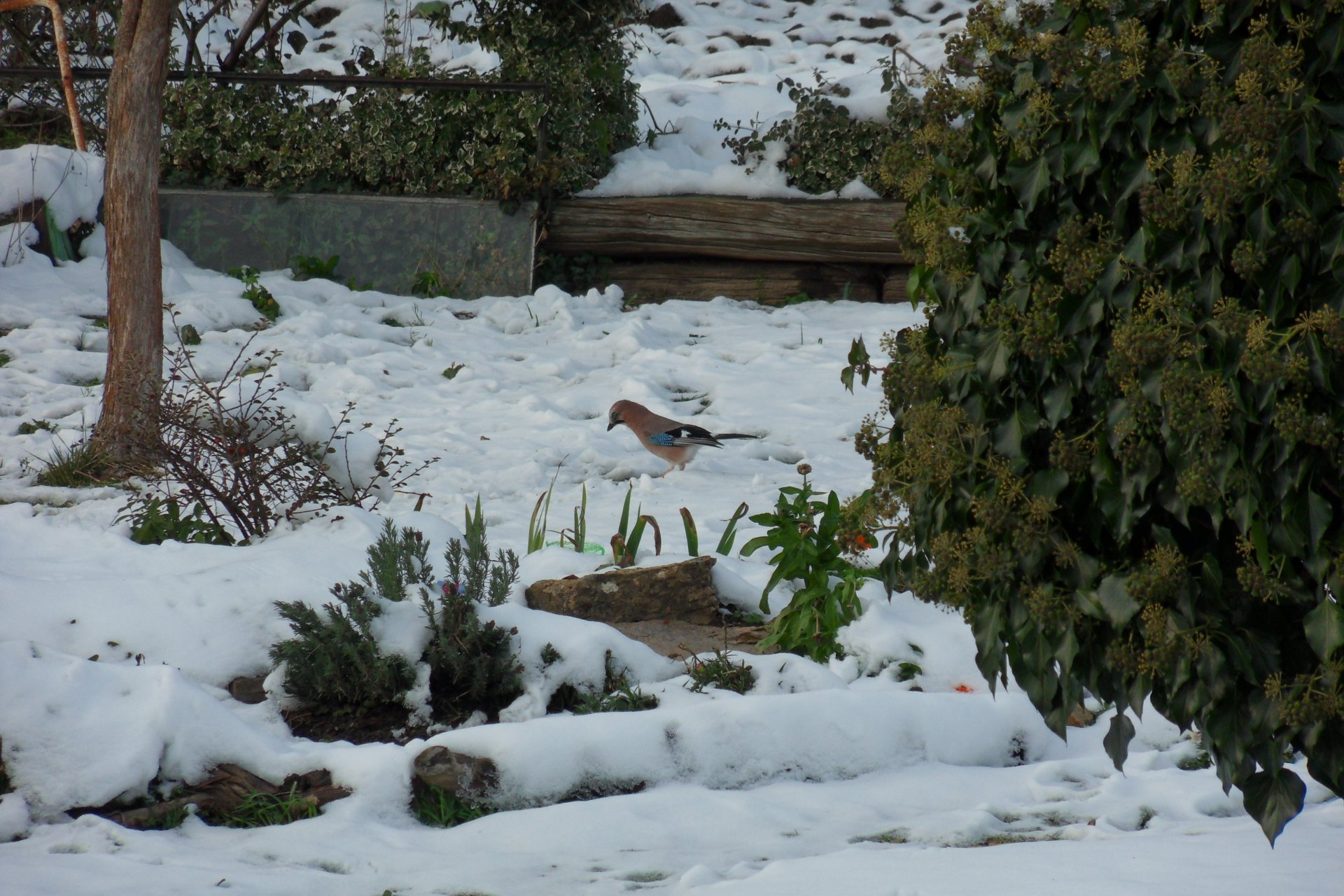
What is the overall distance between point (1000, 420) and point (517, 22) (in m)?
7.80

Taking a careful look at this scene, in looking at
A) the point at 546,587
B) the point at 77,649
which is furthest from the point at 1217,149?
the point at 77,649

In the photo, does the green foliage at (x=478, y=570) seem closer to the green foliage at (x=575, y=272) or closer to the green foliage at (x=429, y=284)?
the green foliage at (x=429, y=284)

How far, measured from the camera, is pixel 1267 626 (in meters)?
1.82

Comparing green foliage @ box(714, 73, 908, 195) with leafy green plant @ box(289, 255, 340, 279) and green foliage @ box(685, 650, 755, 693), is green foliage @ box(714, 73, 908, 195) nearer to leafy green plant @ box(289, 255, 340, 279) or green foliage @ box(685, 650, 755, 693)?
leafy green plant @ box(289, 255, 340, 279)

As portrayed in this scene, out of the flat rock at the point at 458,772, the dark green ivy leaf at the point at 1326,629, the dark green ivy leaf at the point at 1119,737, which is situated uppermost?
the dark green ivy leaf at the point at 1326,629

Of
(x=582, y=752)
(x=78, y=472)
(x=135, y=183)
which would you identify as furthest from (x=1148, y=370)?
(x=135, y=183)

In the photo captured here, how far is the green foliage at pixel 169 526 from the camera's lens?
454 centimetres

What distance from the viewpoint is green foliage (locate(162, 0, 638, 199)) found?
8789 millimetres

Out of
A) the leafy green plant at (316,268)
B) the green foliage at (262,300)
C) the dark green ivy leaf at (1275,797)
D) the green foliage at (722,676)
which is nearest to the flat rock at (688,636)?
the green foliage at (722,676)

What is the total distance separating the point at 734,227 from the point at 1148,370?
7.31 metres

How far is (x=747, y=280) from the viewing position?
917cm

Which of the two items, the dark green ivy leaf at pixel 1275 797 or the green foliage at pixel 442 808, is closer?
the dark green ivy leaf at pixel 1275 797

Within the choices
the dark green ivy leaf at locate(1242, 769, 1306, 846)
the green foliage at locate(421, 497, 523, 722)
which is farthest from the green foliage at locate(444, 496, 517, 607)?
the dark green ivy leaf at locate(1242, 769, 1306, 846)

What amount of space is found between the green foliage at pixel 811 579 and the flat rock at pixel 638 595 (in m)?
0.33
